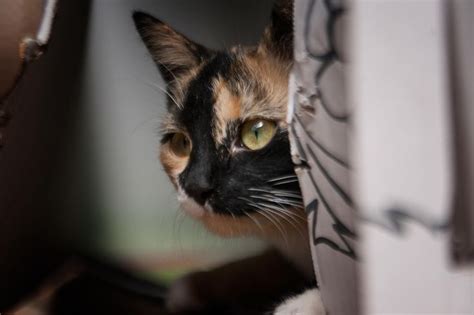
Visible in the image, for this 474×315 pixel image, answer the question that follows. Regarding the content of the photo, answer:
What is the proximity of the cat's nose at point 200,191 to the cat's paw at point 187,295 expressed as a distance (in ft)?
1.21

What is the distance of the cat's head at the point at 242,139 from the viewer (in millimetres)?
773

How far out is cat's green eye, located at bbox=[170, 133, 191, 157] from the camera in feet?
3.11

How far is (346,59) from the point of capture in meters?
0.47

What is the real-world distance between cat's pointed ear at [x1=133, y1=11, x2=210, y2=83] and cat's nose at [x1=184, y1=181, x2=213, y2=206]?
30cm

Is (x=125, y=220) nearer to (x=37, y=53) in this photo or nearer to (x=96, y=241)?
Result: (x=96, y=241)

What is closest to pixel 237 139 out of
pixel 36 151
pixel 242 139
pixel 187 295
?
pixel 242 139

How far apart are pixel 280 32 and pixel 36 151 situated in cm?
64

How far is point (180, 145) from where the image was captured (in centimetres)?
97

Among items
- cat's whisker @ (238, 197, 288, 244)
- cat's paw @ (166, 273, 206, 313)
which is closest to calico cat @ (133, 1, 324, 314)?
cat's whisker @ (238, 197, 288, 244)

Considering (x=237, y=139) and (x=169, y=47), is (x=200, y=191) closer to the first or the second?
(x=237, y=139)

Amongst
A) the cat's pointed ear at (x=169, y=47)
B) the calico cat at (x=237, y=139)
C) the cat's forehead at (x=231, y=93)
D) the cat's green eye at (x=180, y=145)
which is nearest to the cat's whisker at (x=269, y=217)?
the calico cat at (x=237, y=139)

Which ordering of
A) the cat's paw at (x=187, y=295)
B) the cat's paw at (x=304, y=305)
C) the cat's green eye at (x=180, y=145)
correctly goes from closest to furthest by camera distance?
the cat's paw at (x=304, y=305) → the cat's green eye at (x=180, y=145) → the cat's paw at (x=187, y=295)

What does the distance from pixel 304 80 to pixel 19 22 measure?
0.39 m

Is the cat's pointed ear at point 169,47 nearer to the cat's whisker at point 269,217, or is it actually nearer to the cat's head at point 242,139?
the cat's head at point 242,139
